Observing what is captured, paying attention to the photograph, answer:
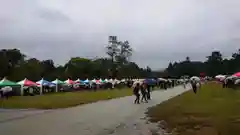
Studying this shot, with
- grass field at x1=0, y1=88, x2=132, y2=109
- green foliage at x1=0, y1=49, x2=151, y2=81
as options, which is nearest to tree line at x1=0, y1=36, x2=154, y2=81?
green foliage at x1=0, y1=49, x2=151, y2=81

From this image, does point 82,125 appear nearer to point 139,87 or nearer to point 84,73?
point 139,87

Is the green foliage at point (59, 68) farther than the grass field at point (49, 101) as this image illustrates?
Yes

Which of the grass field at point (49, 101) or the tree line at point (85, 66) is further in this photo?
the tree line at point (85, 66)

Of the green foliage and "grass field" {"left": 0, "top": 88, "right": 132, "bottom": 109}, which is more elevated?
the green foliage

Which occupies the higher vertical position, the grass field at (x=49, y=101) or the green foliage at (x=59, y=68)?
the green foliage at (x=59, y=68)

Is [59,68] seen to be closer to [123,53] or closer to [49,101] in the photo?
[123,53]

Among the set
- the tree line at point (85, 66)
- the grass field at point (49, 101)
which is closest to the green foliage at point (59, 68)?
the tree line at point (85, 66)

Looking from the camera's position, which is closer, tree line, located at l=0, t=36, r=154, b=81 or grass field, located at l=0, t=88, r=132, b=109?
grass field, located at l=0, t=88, r=132, b=109

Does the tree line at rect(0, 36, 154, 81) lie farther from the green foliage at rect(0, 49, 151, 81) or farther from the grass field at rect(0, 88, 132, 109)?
the grass field at rect(0, 88, 132, 109)

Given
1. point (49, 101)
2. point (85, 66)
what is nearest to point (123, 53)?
point (85, 66)

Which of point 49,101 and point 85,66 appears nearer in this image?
point 49,101

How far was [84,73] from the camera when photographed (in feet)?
443

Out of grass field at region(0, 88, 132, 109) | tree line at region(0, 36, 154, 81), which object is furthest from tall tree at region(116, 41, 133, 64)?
grass field at region(0, 88, 132, 109)

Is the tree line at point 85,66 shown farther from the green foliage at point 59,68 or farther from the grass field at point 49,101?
the grass field at point 49,101
